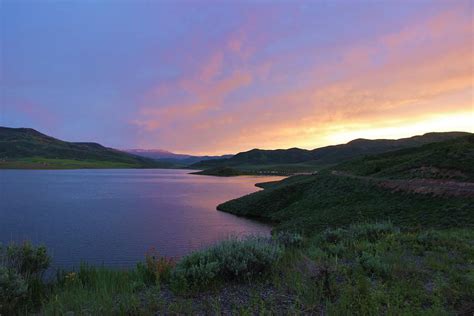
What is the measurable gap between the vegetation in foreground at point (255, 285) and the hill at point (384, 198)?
13976mm

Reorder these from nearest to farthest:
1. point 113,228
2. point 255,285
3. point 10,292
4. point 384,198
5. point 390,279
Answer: point 10,292, point 255,285, point 390,279, point 113,228, point 384,198

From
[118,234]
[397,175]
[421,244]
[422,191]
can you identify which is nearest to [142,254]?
[118,234]

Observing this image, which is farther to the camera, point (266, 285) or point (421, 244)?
point (421, 244)

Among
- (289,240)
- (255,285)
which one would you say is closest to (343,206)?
(289,240)

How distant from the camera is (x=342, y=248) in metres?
8.60

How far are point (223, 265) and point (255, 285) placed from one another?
858mm

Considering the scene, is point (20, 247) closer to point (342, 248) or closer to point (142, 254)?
point (342, 248)

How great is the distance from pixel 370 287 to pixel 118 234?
24.9 m

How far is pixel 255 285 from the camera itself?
6047 millimetres

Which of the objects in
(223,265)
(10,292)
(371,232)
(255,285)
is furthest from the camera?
(371,232)

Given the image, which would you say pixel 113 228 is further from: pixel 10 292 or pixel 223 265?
pixel 223 265

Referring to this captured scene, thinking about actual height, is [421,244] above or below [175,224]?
above

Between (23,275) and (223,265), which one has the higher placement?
(223,265)

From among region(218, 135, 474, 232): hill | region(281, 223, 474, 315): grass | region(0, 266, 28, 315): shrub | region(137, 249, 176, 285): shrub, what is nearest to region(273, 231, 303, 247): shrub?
region(281, 223, 474, 315): grass
